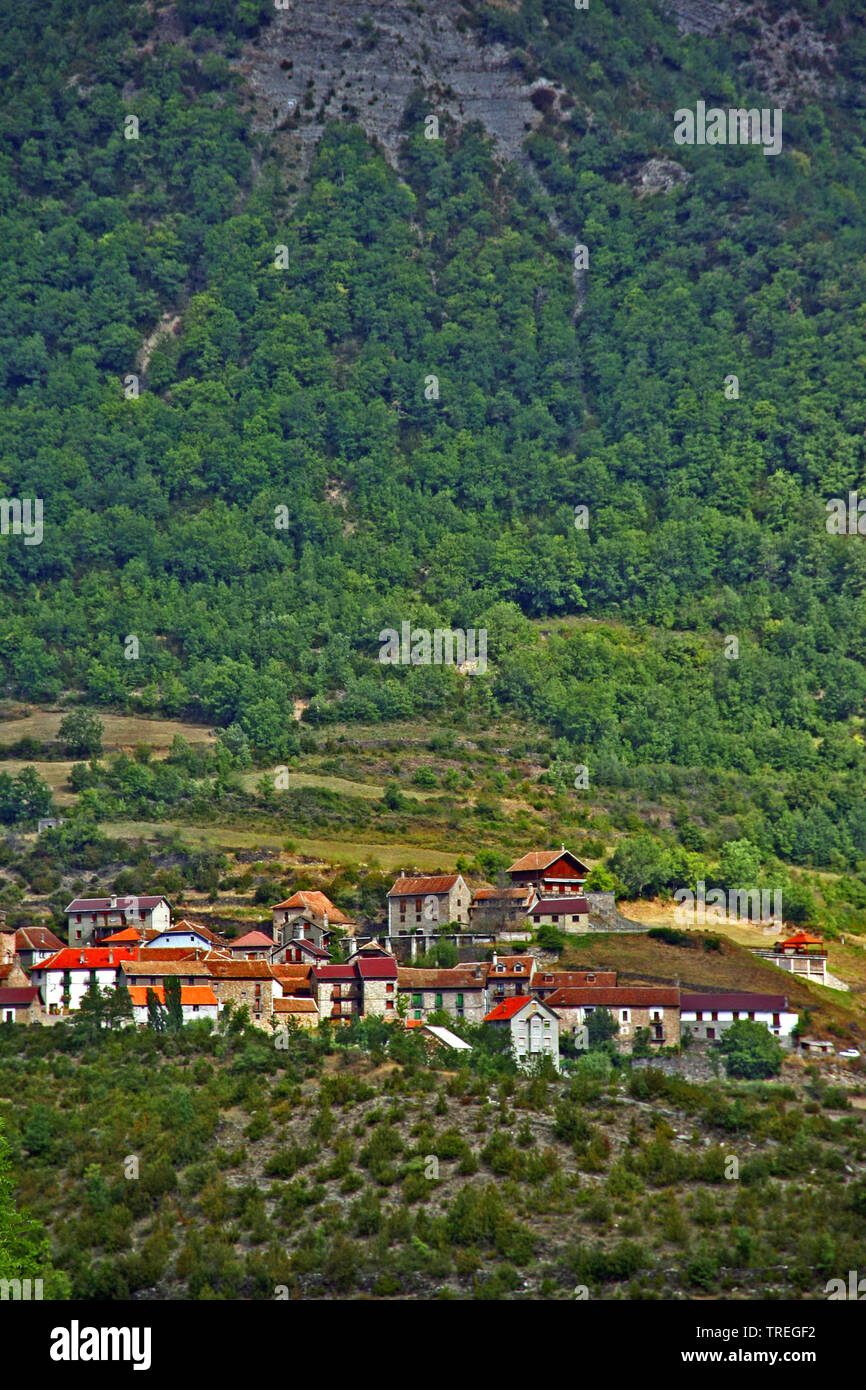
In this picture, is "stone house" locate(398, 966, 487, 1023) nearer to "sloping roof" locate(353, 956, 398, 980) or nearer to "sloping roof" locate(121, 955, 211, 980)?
"sloping roof" locate(353, 956, 398, 980)

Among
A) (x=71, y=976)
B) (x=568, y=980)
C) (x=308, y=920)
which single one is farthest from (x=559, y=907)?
(x=71, y=976)

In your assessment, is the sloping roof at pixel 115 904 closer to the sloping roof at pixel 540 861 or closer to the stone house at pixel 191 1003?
the stone house at pixel 191 1003

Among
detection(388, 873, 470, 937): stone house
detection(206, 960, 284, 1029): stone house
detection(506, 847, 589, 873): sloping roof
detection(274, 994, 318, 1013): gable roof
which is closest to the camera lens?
detection(206, 960, 284, 1029): stone house

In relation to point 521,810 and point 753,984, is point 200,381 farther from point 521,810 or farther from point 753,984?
point 753,984

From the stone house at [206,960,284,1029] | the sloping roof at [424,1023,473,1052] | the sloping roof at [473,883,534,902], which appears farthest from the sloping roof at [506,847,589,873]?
the stone house at [206,960,284,1029]

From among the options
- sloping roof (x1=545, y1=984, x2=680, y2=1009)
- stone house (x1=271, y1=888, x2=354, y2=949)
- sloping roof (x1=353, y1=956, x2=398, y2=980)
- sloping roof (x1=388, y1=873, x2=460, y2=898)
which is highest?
sloping roof (x1=388, y1=873, x2=460, y2=898)

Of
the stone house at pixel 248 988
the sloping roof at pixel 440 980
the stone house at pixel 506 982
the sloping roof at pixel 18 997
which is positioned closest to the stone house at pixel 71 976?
the sloping roof at pixel 18 997
